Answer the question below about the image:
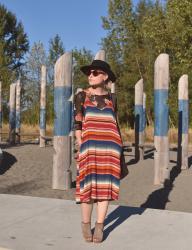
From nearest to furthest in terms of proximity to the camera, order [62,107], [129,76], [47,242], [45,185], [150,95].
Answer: [47,242]
[62,107]
[45,185]
[150,95]
[129,76]

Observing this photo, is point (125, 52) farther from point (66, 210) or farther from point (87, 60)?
point (66, 210)

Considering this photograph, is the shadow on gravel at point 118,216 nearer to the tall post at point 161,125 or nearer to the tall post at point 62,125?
the tall post at point 62,125

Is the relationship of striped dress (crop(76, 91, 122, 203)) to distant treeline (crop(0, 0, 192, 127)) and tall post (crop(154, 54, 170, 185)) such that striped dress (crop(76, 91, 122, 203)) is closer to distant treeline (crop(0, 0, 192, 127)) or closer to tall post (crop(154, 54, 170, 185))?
tall post (crop(154, 54, 170, 185))

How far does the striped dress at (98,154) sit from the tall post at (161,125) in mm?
5326

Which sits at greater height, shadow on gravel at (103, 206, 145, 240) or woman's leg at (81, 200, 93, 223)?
woman's leg at (81, 200, 93, 223)

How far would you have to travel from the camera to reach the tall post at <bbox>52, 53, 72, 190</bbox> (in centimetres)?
877

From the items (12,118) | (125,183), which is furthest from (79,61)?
(125,183)

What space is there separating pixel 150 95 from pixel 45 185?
23.4 meters

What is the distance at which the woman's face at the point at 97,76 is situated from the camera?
4.39 metres

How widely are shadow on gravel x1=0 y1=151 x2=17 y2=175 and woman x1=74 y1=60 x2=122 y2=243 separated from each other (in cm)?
687

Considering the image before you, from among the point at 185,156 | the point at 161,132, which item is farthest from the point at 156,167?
the point at 185,156

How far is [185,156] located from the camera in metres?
12.6

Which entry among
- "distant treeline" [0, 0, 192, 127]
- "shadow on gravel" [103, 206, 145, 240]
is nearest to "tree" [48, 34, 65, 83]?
"distant treeline" [0, 0, 192, 127]

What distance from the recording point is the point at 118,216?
534cm
